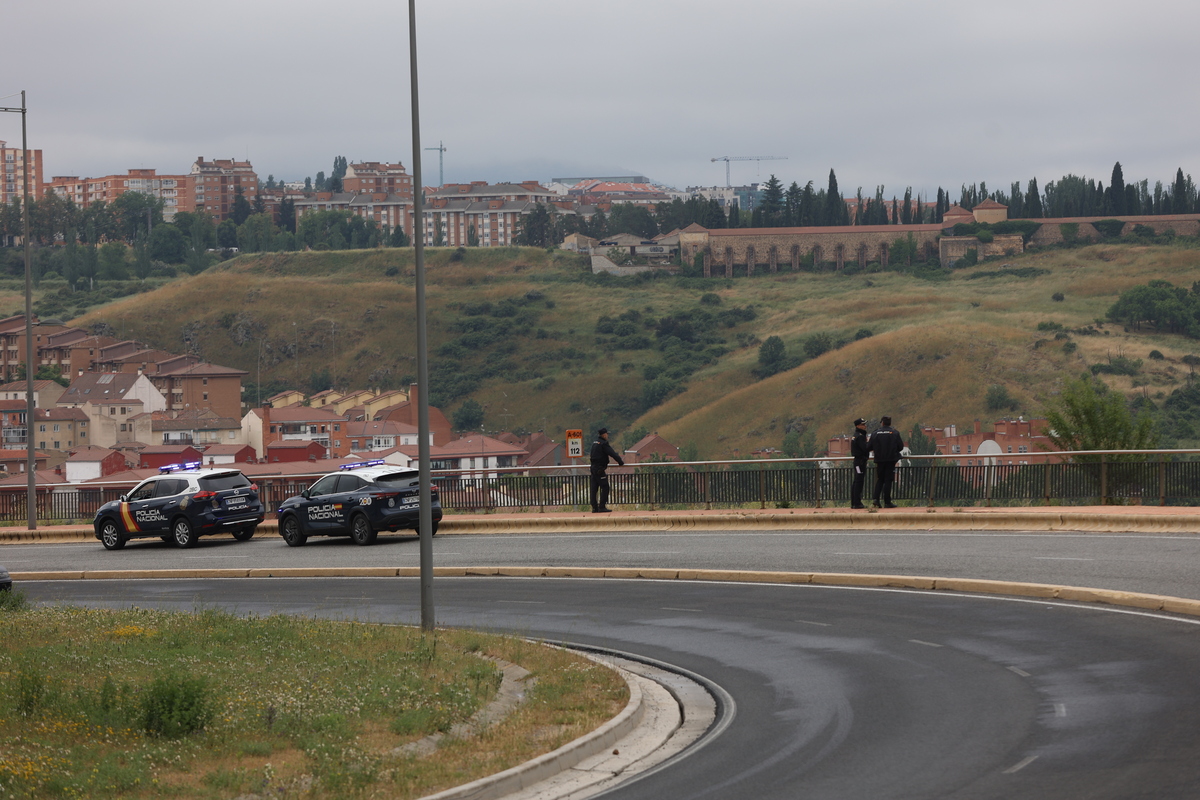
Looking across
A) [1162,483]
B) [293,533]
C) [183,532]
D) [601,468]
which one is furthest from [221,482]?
[1162,483]

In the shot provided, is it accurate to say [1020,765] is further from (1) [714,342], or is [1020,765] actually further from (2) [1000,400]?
(1) [714,342]

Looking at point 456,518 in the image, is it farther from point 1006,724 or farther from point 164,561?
point 1006,724

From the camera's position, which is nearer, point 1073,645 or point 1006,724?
point 1006,724

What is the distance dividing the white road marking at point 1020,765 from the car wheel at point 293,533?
20630mm

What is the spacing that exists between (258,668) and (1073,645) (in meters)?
7.63

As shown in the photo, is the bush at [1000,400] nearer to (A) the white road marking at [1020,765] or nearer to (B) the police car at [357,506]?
(B) the police car at [357,506]

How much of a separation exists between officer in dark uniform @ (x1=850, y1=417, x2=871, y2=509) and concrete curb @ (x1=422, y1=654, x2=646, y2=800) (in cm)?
1453

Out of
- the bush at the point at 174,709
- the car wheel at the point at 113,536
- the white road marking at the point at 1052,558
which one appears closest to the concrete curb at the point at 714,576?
the white road marking at the point at 1052,558

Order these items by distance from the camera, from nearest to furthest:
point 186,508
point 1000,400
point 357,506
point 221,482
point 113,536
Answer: point 357,506, point 186,508, point 221,482, point 113,536, point 1000,400

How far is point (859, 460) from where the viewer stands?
24.6 m

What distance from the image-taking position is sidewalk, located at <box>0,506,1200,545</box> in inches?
850

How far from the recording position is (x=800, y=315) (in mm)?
174125

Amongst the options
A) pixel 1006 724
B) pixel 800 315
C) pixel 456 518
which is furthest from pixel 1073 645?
pixel 800 315

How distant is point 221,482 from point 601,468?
851 cm
